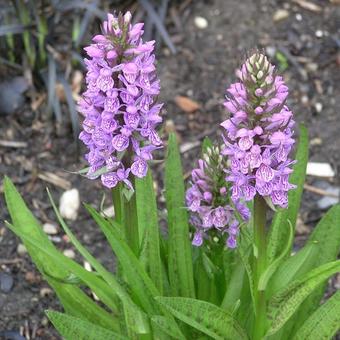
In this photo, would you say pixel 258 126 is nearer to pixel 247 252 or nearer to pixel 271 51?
pixel 247 252

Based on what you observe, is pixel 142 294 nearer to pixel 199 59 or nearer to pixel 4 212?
pixel 4 212

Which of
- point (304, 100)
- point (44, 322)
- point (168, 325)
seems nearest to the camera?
point (168, 325)

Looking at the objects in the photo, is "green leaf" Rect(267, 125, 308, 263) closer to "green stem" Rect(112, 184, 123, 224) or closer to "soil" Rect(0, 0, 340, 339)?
"green stem" Rect(112, 184, 123, 224)

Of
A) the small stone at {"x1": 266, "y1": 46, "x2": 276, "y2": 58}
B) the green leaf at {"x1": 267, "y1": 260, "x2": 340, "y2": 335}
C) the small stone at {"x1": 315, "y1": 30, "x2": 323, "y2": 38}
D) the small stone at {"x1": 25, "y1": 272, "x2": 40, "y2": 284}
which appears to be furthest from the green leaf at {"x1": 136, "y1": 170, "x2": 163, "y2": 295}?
the small stone at {"x1": 315, "y1": 30, "x2": 323, "y2": 38}

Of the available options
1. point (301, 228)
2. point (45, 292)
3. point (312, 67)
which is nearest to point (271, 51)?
point (312, 67)

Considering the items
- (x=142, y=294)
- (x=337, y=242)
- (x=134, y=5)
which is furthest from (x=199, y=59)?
(x=142, y=294)

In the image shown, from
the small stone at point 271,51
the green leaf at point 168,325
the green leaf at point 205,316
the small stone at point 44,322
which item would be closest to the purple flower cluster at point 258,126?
the green leaf at point 205,316
